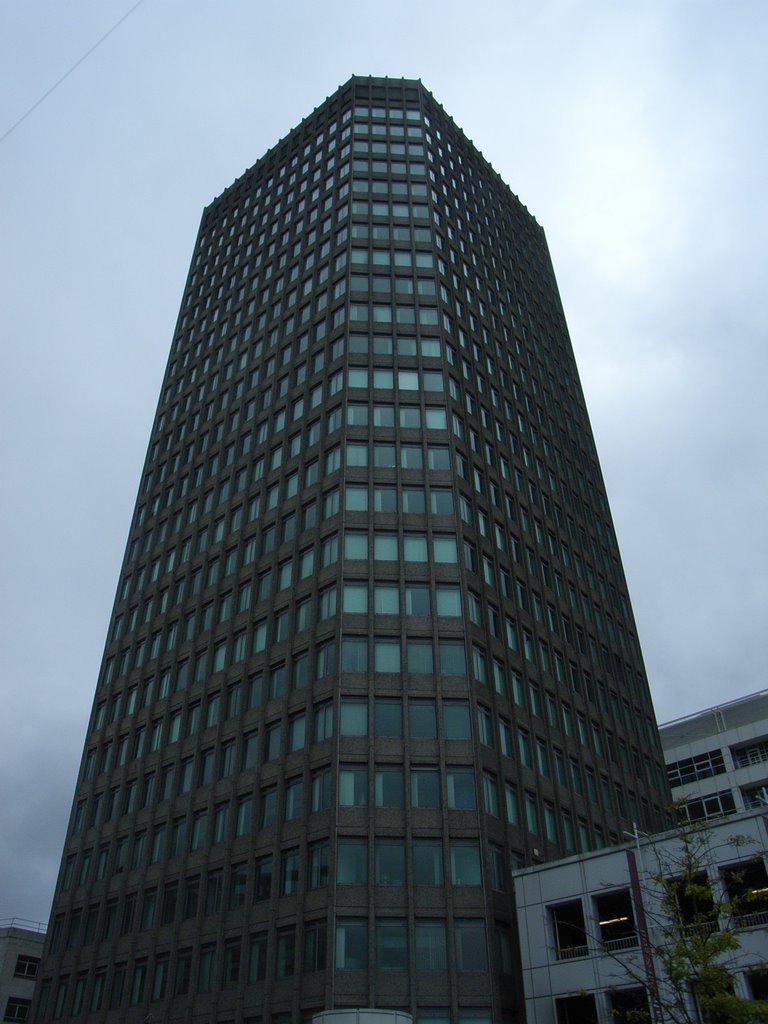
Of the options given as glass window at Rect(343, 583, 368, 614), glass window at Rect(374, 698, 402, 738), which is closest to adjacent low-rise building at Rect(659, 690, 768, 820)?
glass window at Rect(374, 698, 402, 738)

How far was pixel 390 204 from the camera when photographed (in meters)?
86.4

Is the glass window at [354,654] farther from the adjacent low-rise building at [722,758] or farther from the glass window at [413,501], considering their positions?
the adjacent low-rise building at [722,758]

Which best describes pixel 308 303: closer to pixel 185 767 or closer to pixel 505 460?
pixel 505 460

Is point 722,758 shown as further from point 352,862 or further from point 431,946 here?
point 352,862

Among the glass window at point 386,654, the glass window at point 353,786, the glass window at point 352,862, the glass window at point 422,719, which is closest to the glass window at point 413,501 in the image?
the glass window at point 386,654

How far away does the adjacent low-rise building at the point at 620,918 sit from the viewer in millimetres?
40344

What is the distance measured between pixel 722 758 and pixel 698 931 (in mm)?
61052

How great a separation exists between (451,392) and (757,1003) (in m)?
50.3

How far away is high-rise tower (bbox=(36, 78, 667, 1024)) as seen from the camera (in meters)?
49.8

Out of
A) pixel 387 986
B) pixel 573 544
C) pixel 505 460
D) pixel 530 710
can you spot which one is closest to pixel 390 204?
pixel 505 460

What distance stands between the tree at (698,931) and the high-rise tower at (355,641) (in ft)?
31.5

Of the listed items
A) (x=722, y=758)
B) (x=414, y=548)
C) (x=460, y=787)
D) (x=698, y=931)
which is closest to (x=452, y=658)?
(x=460, y=787)

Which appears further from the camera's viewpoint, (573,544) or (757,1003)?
(573,544)

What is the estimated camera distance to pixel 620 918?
45.5m
